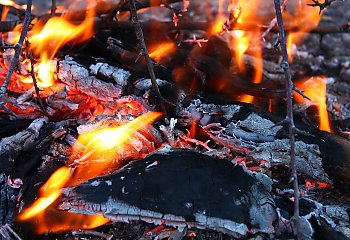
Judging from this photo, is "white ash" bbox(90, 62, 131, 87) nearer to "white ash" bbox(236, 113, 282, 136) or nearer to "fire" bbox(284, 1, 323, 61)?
"white ash" bbox(236, 113, 282, 136)

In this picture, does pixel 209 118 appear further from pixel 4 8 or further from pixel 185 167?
pixel 4 8

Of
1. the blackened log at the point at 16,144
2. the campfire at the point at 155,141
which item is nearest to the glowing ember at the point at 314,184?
the campfire at the point at 155,141

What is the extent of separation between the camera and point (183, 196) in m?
1.62

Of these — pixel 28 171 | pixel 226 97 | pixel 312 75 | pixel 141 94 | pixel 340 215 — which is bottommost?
pixel 28 171

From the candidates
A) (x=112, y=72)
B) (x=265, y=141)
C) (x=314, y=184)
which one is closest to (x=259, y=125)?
(x=265, y=141)

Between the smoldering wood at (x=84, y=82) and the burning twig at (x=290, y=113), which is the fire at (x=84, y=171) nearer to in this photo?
the smoldering wood at (x=84, y=82)

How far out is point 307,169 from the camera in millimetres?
1890

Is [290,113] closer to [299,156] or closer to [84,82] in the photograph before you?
[299,156]

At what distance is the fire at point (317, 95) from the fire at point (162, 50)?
83 cm

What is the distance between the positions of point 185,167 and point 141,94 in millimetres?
608

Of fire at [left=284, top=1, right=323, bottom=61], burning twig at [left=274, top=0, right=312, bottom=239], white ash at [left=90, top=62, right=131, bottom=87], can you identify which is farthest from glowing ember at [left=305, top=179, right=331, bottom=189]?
fire at [left=284, top=1, right=323, bottom=61]

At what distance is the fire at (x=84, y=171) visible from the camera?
5.62 ft

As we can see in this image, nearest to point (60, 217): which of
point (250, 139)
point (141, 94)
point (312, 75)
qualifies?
point (141, 94)

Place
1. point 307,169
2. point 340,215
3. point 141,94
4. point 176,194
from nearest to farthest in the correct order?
point 176,194
point 340,215
point 307,169
point 141,94
